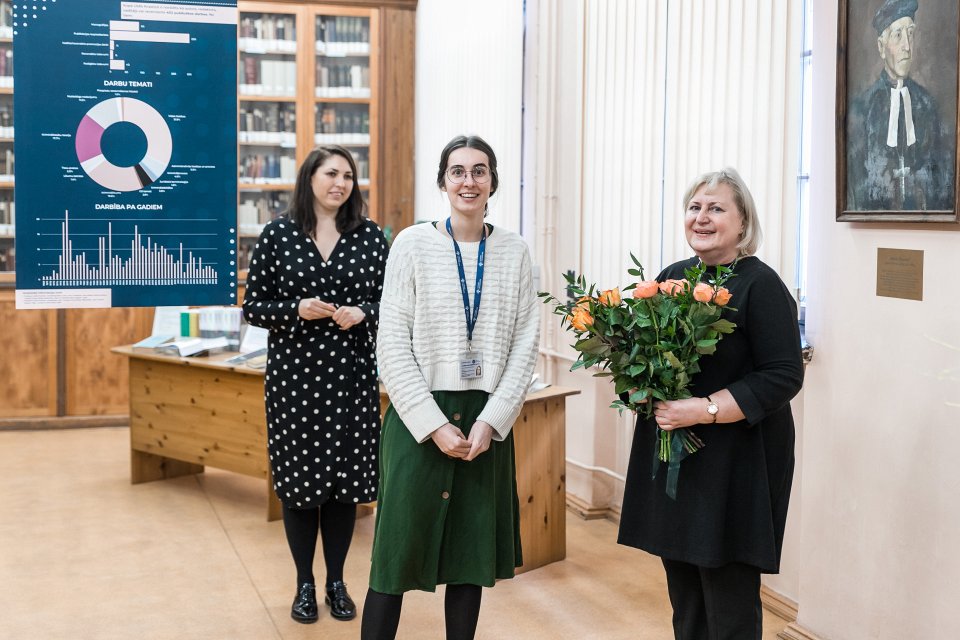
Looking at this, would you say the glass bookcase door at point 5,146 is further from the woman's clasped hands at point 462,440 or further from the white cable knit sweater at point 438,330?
the woman's clasped hands at point 462,440

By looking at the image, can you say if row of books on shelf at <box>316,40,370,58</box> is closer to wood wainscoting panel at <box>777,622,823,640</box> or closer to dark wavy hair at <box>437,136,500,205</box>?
dark wavy hair at <box>437,136,500,205</box>

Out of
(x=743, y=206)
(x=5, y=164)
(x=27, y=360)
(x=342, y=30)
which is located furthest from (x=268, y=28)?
(x=743, y=206)

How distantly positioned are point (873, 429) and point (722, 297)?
1103 millimetres

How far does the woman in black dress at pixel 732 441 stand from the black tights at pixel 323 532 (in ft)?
4.46

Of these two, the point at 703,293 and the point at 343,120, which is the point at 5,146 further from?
the point at 703,293

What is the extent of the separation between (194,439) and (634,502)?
3.43 meters

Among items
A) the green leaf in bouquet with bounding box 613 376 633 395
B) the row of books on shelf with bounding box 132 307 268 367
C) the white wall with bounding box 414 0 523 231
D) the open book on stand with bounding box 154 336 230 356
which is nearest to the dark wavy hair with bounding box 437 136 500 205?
the green leaf in bouquet with bounding box 613 376 633 395

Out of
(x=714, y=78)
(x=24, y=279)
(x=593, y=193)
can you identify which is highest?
(x=714, y=78)

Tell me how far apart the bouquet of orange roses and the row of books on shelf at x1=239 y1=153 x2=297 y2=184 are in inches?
231

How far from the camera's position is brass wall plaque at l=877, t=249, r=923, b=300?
2.89 metres

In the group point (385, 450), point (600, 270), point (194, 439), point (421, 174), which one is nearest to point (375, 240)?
point (385, 450)

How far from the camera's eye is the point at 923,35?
2775mm

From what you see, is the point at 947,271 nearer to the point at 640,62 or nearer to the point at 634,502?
the point at 634,502

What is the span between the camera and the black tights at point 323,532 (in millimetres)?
3590
